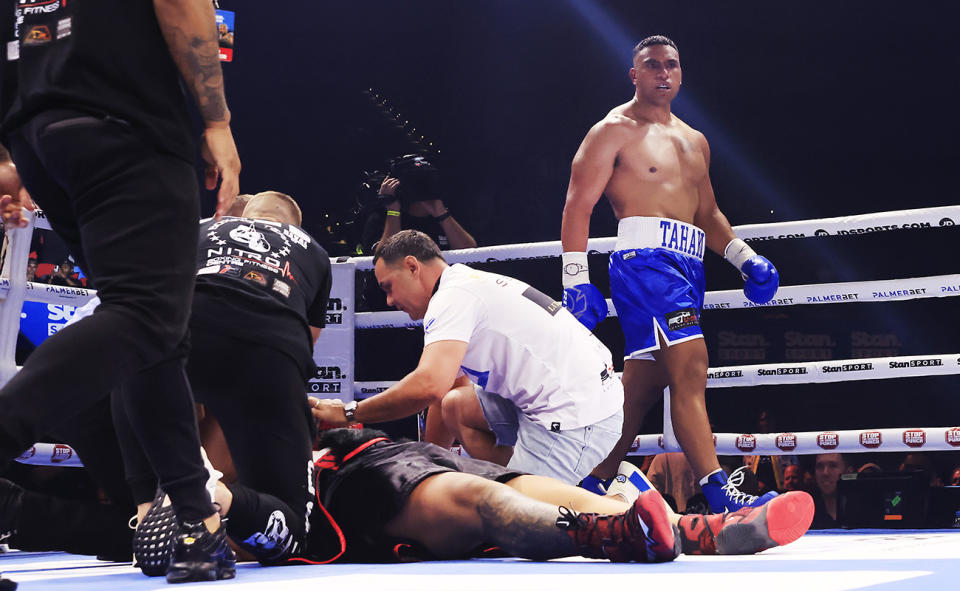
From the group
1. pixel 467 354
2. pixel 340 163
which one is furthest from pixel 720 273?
pixel 467 354

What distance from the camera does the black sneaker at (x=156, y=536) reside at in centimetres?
155

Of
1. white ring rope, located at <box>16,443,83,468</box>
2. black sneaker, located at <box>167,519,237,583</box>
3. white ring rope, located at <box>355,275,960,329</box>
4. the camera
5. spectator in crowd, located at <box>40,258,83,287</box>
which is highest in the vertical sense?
the camera

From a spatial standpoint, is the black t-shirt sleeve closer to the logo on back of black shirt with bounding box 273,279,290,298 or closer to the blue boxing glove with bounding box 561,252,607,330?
the blue boxing glove with bounding box 561,252,607,330

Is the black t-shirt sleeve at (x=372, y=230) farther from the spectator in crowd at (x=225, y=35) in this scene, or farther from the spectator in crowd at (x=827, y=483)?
the spectator in crowd at (x=827, y=483)

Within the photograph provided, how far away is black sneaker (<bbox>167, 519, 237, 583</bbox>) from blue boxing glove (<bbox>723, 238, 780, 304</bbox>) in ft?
7.54

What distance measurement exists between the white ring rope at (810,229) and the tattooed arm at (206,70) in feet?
7.14

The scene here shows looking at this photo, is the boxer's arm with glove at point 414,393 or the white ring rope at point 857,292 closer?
the boxer's arm with glove at point 414,393

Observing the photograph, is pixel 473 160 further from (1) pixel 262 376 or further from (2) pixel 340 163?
(1) pixel 262 376

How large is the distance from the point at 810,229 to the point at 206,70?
2.54 m

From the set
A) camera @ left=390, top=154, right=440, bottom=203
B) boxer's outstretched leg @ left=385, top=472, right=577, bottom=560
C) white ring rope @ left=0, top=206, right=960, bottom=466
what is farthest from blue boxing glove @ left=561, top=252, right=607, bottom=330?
camera @ left=390, top=154, right=440, bottom=203

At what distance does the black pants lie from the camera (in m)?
1.17

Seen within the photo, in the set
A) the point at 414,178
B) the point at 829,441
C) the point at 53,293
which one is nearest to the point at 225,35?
the point at 414,178

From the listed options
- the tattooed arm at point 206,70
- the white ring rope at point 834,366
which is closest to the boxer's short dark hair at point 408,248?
the white ring rope at point 834,366

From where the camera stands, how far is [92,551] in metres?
2.01
